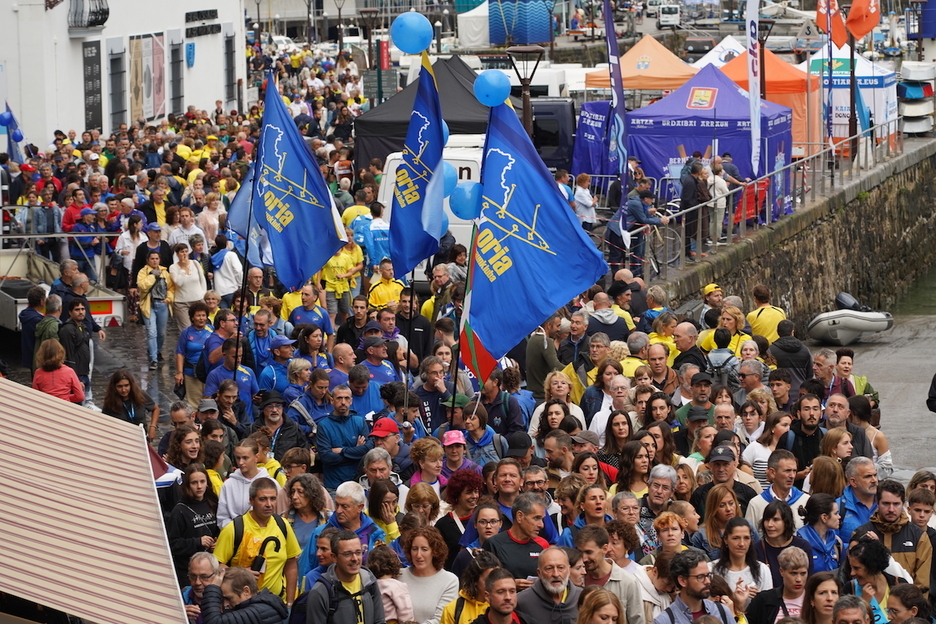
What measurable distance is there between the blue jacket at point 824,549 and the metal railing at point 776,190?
9.76 metres

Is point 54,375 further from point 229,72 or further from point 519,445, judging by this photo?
point 229,72

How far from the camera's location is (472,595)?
24.1 ft

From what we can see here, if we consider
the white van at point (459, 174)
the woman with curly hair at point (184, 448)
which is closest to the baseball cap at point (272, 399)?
the woman with curly hair at point (184, 448)

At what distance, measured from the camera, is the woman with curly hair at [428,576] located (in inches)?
303

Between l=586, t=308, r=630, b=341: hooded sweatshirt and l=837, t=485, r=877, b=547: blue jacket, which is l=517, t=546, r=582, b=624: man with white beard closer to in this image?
l=837, t=485, r=877, b=547: blue jacket

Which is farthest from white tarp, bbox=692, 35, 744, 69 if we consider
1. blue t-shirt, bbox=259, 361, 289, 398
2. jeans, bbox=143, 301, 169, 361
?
blue t-shirt, bbox=259, 361, 289, 398

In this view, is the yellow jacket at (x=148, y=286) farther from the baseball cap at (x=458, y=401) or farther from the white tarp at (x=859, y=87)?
the white tarp at (x=859, y=87)

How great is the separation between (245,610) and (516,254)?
3.52 metres

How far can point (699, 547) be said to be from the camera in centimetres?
848

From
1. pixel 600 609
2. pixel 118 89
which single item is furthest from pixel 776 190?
pixel 600 609

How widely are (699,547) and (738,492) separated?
0.91m

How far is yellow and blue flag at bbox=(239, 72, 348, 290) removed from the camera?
39.0 ft

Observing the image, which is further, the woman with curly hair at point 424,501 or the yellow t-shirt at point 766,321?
the yellow t-shirt at point 766,321

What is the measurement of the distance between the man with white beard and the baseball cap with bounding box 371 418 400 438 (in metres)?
2.47
